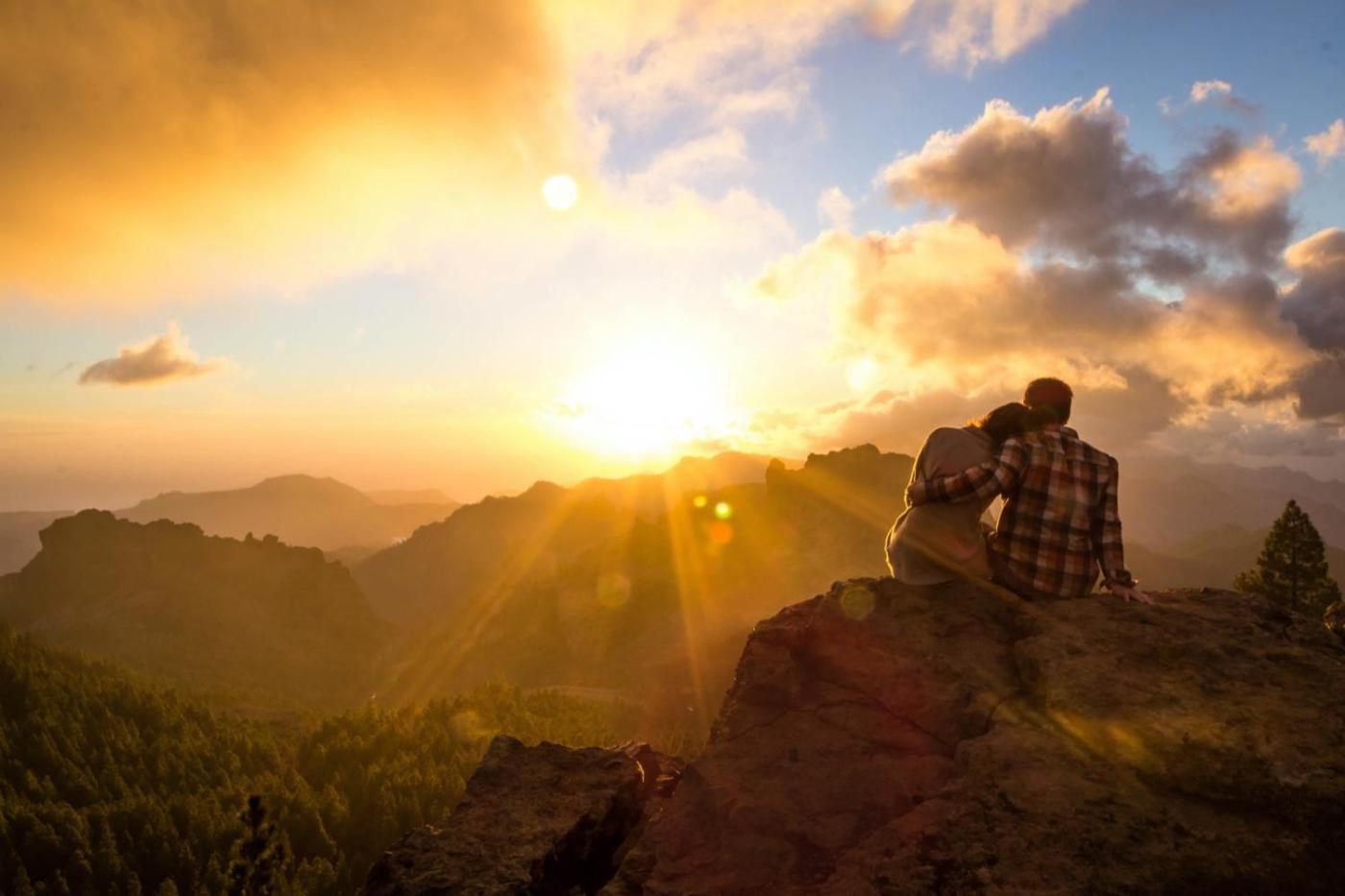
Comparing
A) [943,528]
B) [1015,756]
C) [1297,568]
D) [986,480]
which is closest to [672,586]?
[1297,568]

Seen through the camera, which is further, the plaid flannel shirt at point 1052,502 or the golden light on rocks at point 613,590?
the golden light on rocks at point 613,590

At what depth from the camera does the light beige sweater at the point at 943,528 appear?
760 centimetres

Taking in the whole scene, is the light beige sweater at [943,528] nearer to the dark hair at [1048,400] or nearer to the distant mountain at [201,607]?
the dark hair at [1048,400]

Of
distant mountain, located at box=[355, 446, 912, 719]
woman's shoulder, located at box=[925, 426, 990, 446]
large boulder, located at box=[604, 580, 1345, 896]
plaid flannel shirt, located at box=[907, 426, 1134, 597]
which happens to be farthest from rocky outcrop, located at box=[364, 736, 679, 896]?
distant mountain, located at box=[355, 446, 912, 719]

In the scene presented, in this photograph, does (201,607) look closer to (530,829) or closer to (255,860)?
(255,860)

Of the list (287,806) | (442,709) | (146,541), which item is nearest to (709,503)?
(442,709)

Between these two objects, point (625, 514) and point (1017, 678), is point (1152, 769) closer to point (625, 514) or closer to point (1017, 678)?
point (1017, 678)

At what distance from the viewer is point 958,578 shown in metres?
8.19

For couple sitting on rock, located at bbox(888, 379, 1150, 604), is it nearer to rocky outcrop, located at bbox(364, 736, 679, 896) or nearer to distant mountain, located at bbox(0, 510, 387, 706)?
Answer: rocky outcrop, located at bbox(364, 736, 679, 896)

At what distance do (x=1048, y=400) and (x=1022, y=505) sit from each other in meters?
1.30

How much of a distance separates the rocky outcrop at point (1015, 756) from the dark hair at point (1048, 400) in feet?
6.85

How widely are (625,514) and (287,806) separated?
533 ft

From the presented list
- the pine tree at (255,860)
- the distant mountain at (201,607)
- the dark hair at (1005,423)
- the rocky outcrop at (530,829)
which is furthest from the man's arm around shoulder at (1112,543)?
the distant mountain at (201,607)

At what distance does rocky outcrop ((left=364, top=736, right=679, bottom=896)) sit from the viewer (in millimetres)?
6352
